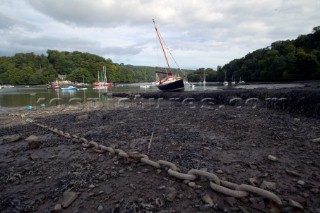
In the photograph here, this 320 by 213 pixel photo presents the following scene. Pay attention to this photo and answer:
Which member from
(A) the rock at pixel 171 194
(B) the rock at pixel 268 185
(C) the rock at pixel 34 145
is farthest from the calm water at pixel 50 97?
(B) the rock at pixel 268 185

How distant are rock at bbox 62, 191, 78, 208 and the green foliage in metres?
69.3

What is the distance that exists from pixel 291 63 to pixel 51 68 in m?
148

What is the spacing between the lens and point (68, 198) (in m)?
3.43

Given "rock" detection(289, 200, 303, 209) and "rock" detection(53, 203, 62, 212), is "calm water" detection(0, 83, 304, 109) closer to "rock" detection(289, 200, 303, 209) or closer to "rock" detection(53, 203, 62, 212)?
"rock" detection(53, 203, 62, 212)

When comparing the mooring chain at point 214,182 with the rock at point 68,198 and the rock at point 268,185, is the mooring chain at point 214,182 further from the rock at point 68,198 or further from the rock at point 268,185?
the rock at point 68,198

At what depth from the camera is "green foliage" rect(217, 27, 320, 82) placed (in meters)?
56.9

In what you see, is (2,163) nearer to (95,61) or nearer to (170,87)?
(170,87)

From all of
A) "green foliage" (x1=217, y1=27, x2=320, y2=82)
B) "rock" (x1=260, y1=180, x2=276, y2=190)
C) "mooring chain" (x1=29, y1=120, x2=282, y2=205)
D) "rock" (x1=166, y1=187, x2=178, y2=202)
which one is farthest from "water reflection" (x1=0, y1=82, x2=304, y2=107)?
"rock" (x1=260, y1=180, x2=276, y2=190)

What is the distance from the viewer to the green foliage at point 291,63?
5691 cm

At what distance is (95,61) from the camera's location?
550ft

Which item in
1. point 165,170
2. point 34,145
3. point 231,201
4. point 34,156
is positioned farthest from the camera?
point 34,145

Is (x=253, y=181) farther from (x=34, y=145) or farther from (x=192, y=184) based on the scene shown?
(x=34, y=145)

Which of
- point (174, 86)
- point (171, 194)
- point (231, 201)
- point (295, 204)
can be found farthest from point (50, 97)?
point (295, 204)

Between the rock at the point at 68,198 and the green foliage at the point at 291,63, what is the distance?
69269mm
